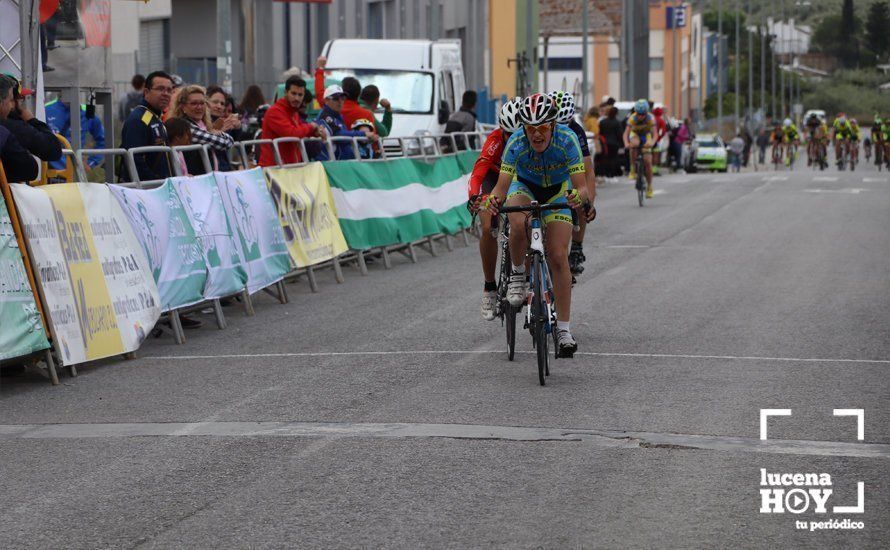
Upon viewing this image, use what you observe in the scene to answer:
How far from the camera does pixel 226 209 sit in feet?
44.5

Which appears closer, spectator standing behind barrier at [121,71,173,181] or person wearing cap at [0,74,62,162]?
person wearing cap at [0,74,62,162]

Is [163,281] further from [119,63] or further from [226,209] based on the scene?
[119,63]

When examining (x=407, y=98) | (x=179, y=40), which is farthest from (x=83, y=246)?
(x=179, y=40)

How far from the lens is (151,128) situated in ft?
43.8

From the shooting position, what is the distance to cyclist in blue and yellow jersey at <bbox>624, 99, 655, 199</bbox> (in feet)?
90.7

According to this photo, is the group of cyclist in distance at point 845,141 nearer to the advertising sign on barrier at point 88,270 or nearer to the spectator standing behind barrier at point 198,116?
the spectator standing behind barrier at point 198,116

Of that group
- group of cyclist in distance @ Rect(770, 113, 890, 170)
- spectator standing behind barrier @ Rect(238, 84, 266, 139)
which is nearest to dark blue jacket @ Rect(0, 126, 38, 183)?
spectator standing behind barrier @ Rect(238, 84, 266, 139)

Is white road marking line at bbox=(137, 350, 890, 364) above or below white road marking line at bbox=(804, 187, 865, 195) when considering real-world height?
below

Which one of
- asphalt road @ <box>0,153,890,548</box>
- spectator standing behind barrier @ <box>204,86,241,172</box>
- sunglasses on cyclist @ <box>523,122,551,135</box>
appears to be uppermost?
spectator standing behind barrier @ <box>204,86,241,172</box>

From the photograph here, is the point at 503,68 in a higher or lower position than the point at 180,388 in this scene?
higher

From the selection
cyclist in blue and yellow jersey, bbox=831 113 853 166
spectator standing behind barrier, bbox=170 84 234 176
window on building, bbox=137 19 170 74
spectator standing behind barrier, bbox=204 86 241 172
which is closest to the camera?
spectator standing behind barrier, bbox=170 84 234 176

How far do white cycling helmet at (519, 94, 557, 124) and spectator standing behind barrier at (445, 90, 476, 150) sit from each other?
1292 cm

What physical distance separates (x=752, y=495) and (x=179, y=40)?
30.2 meters

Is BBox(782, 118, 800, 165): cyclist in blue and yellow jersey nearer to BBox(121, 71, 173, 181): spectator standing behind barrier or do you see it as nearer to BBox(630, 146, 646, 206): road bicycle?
Answer: BBox(630, 146, 646, 206): road bicycle
